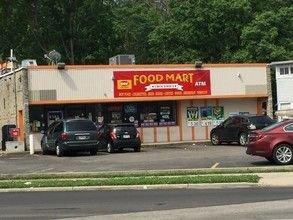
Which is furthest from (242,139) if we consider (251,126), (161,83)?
(161,83)

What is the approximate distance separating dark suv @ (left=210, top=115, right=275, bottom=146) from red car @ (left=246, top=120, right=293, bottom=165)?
10.5 m

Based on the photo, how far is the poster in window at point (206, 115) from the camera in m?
40.8

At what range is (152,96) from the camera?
39.6 meters

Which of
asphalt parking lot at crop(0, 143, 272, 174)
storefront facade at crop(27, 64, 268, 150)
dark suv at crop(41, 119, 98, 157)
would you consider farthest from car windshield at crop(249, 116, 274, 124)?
dark suv at crop(41, 119, 98, 157)

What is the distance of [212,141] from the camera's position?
35906mm

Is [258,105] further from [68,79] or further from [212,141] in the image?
[68,79]

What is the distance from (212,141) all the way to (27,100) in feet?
34.9

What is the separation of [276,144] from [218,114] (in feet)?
64.4

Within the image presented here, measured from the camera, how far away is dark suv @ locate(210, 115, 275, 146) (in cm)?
3269

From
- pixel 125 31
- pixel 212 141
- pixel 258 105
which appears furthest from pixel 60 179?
pixel 125 31

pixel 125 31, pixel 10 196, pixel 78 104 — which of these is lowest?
pixel 10 196

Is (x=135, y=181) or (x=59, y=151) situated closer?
(x=135, y=181)

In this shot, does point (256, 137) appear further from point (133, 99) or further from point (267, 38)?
point (267, 38)

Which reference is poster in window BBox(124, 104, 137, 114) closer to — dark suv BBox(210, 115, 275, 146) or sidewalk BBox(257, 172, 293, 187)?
dark suv BBox(210, 115, 275, 146)
